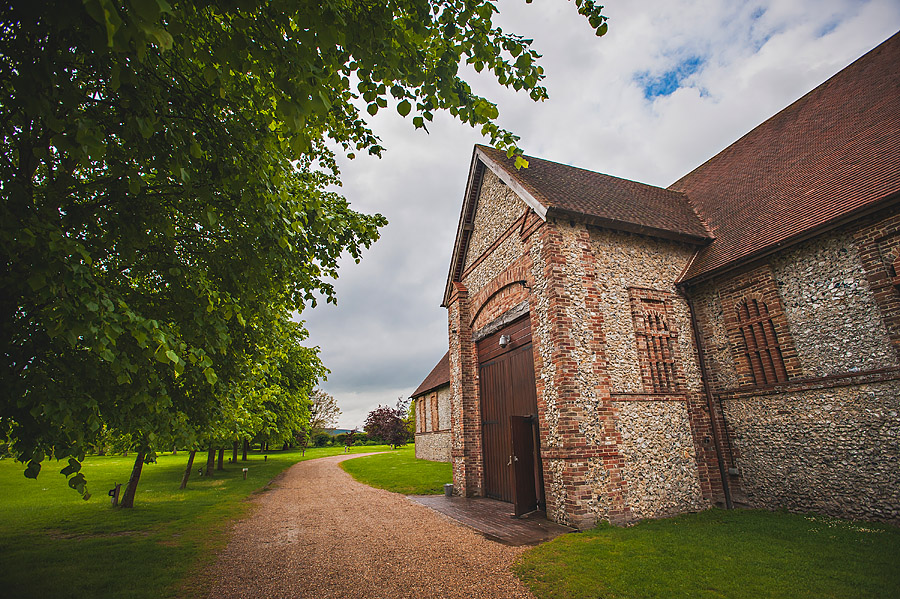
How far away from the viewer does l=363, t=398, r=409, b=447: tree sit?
48.8 meters

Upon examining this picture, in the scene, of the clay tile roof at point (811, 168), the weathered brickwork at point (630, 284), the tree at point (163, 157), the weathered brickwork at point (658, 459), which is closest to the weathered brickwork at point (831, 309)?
the clay tile roof at point (811, 168)

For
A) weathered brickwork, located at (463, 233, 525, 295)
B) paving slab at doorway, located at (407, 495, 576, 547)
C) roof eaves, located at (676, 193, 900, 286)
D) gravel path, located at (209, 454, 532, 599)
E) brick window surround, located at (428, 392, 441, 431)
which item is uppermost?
weathered brickwork, located at (463, 233, 525, 295)

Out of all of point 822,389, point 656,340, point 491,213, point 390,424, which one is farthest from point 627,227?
point 390,424

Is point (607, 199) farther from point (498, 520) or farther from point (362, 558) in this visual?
point (362, 558)

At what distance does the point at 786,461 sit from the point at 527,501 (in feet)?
16.7

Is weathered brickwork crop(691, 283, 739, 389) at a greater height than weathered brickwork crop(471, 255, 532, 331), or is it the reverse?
weathered brickwork crop(471, 255, 532, 331)

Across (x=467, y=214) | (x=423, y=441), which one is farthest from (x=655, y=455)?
(x=423, y=441)

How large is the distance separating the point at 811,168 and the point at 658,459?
7418mm

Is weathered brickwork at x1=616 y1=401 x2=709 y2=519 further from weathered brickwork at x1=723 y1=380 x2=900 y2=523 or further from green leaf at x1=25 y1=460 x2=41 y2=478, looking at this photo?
green leaf at x1=25 y1=460 x2=41 y2=478

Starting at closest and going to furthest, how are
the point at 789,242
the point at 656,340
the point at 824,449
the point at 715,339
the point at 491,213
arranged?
the point at 824,449 → the point at 789,242 → the point at 656,340 → the point at 715,339 → the point at 491,213

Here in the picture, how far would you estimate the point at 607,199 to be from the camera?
37.4 ft

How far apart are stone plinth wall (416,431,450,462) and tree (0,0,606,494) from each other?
68.4 ft

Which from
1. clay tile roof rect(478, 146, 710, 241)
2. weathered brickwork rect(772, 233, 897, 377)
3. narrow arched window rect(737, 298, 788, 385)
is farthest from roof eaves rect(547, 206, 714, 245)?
weathered brickwork rect(772, 233, 897, 377)

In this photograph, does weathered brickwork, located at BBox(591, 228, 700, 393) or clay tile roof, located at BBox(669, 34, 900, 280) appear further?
weathered brickwork, located at BBox(591, 228, 700, 393)
